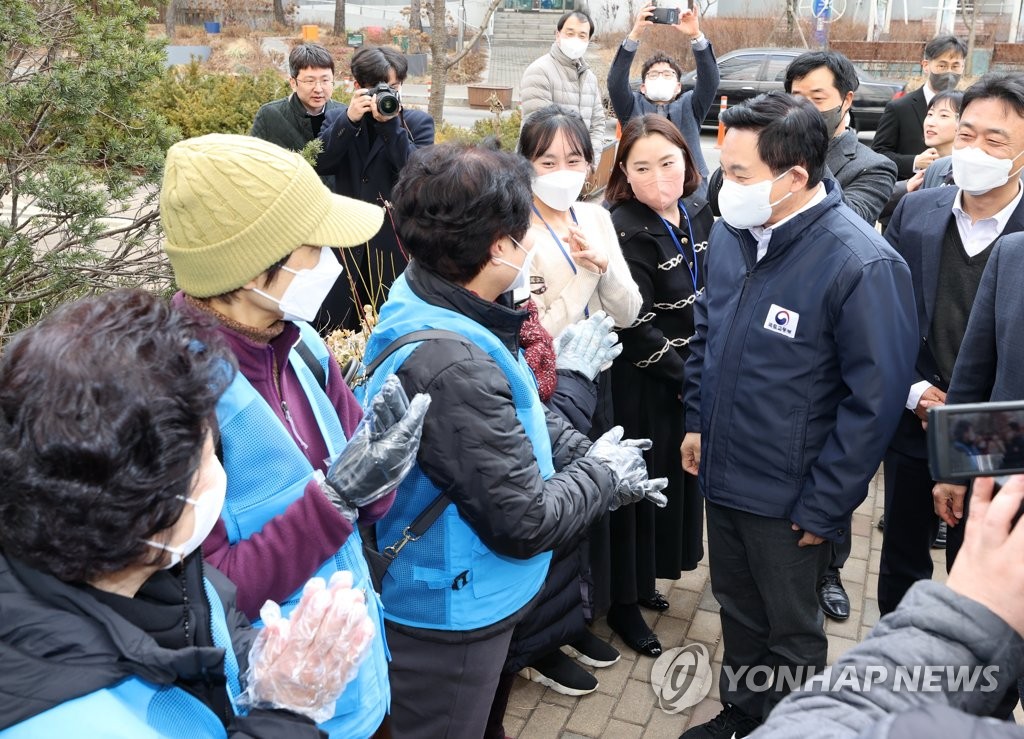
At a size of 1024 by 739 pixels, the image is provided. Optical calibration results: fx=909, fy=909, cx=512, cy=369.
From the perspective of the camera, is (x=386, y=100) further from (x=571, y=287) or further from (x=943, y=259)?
(x=943, y=259)

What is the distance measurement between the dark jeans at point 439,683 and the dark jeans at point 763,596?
3.05 ft

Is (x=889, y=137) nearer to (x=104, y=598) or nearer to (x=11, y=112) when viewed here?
(x=11, y=112)

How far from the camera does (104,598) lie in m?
1.31

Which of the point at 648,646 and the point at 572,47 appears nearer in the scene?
the point at 648,646

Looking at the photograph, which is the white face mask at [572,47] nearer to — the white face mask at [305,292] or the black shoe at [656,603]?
the black shoe at [656,603]

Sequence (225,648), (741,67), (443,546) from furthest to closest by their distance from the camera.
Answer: (741,67), (443,546), (225,648)

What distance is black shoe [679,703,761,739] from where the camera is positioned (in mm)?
3021

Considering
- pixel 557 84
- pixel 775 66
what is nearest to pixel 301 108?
pixel 557 84

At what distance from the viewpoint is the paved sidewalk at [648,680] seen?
124 inches

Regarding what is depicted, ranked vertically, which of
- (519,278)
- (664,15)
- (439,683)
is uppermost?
(664,15)

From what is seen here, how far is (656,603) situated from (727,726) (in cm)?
A: 82

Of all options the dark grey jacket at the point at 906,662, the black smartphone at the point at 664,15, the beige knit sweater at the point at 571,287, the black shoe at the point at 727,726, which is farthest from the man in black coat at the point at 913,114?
the dark grey jacket at the point at 906,662

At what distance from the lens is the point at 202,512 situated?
4.80 ft

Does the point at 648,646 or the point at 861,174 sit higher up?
the point at 861,174
